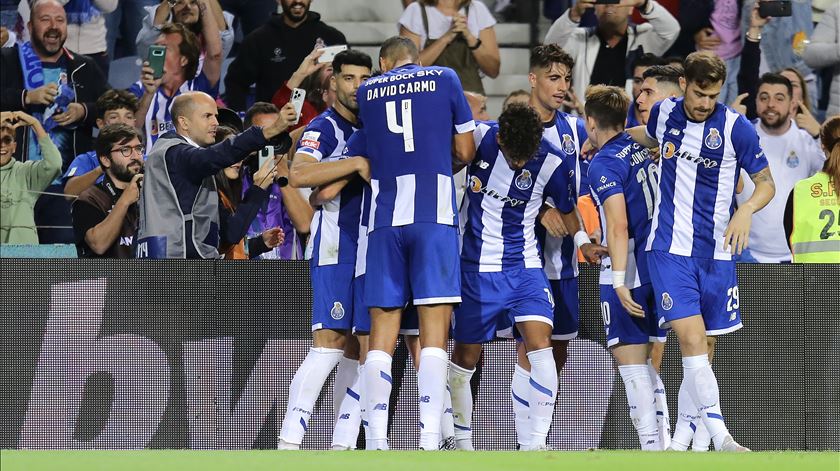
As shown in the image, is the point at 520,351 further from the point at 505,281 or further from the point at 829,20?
the point at 829,20

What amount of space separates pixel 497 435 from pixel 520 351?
35.9 inches

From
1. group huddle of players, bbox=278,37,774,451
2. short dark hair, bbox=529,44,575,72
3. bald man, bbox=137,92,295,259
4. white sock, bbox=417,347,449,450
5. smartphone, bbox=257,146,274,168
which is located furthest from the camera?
smartphone, bbox=257,146,274,168

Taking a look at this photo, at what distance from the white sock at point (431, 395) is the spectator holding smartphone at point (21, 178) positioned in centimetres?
387

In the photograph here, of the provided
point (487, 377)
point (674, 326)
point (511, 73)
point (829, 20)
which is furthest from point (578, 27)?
point (674, 326)

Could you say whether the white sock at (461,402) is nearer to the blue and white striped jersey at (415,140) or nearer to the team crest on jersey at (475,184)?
the team crest on jersey at (475,184)

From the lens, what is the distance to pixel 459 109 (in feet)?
20.9

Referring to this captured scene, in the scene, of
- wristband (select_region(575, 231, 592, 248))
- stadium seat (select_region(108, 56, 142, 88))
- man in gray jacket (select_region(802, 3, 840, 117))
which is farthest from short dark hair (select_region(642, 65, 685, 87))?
stadium seat (select_region(108, 56, 142, 88))

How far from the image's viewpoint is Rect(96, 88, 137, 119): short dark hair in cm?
915

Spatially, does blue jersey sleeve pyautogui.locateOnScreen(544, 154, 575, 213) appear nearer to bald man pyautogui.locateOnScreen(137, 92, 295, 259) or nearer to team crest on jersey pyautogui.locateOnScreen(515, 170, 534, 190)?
team crest on jersey pyautogui.locateOnScreen(515, 170, 534, 190)

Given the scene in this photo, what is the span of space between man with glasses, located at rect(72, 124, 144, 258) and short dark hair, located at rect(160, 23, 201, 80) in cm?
122

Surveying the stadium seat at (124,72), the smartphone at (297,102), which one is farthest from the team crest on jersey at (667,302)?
the stadium seat at (124,72)

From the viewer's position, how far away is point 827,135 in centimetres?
838

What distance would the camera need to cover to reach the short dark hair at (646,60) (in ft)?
30.7

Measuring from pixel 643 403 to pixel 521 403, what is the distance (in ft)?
2.32
